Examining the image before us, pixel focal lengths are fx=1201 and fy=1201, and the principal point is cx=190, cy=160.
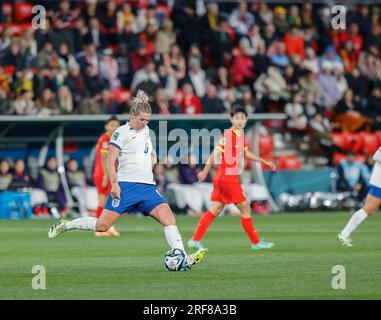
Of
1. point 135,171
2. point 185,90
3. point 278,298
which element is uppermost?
point 185,90

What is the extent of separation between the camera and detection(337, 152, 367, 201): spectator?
31406 mm

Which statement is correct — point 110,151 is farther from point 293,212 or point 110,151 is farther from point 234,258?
point 293,212

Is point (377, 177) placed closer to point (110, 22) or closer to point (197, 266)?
point (197, 266)

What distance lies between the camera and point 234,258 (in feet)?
55.7

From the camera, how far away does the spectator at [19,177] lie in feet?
93.1

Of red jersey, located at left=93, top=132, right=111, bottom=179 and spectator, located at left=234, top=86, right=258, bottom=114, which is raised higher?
spectator, located at left=234, top=86, right=258, bottom=114

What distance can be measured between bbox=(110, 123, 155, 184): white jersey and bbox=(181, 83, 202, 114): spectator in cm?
1559

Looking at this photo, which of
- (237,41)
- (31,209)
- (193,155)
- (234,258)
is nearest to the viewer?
(234,258)

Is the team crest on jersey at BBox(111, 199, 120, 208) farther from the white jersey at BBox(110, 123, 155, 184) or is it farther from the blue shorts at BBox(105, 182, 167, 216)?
the white jersey at BBox(110, 123, 155, 184)

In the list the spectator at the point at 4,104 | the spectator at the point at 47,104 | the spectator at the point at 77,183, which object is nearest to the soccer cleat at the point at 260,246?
the spectator at the point at 77,183

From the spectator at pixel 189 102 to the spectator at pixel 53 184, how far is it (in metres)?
3.71

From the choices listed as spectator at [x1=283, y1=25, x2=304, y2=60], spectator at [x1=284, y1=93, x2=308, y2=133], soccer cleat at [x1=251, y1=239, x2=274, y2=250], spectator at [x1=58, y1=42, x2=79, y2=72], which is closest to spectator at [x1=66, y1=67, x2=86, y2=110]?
spectator at [x1=58, y1=42, x2=79, y2=72]
